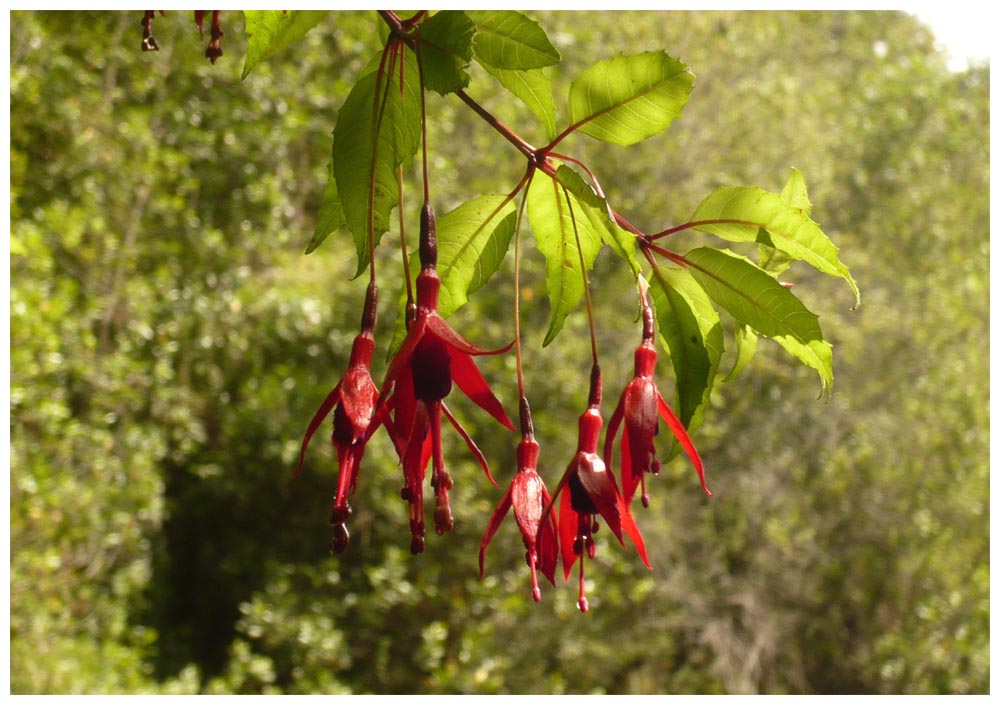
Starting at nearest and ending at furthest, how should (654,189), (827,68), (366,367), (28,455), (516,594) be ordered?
(366,367), (28,455), (516,594), (654,189), (827,68)

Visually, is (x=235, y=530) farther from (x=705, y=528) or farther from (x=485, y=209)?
(x=485, y=209)

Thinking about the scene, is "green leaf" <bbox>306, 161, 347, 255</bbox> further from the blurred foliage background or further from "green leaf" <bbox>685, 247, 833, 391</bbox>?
the blurred foliage background

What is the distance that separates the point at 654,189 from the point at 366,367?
12.2ft

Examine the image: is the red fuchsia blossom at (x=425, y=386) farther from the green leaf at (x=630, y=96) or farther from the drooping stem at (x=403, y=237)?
the green leaf at (x=630, y=96)

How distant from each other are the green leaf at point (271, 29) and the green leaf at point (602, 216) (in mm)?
140

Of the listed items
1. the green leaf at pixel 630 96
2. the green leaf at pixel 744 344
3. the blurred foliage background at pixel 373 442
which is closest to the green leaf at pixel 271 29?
the green leaf at pixel 630 96

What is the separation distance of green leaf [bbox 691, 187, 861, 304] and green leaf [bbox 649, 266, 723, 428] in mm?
28

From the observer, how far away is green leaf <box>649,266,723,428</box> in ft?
1.32

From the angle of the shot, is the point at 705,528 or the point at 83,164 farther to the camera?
the point at 705,528

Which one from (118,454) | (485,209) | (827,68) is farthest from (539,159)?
(827,68)

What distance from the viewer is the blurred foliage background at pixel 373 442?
2.80 meters

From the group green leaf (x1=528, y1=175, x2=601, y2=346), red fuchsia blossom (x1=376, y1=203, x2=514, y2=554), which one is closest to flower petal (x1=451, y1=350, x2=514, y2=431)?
A: red fuchsia blossom (x1=376, y1=203, x2=514, y2=554)

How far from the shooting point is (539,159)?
0.39 meters

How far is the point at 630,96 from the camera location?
0.43m
